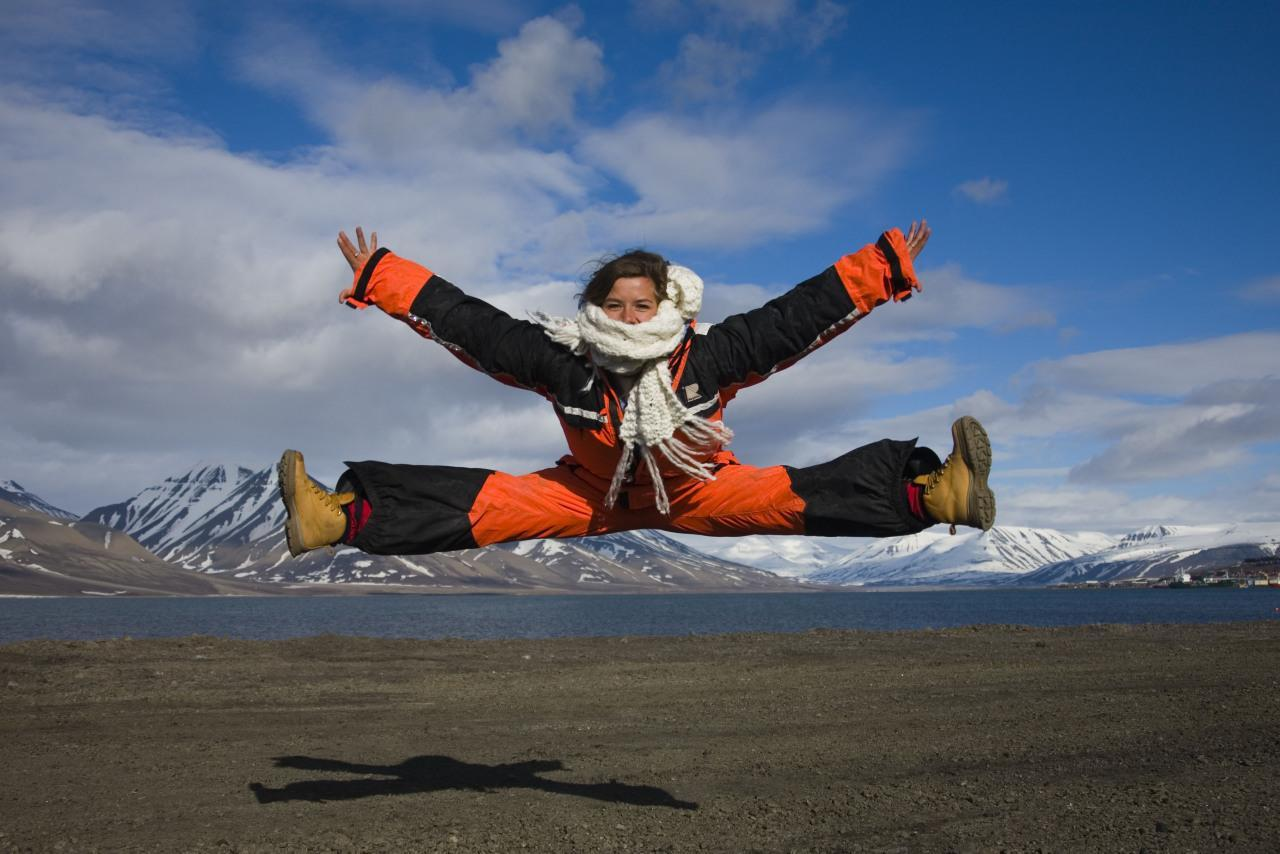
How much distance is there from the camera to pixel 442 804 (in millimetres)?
10359

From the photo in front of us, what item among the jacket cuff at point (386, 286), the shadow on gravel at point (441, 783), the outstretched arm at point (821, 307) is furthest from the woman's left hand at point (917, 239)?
the shadow on gravel at point (441, 783)

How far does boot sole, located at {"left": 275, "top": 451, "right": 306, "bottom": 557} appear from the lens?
607 cm

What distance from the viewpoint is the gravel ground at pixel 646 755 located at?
916 cm

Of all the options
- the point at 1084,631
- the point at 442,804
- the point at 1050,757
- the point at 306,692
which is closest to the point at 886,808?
the point at 1050,757

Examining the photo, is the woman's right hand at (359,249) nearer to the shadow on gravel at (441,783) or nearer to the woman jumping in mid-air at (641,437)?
the woman jumping in mid-air at (641,437)

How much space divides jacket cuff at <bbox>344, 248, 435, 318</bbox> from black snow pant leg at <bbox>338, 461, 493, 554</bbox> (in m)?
0.99

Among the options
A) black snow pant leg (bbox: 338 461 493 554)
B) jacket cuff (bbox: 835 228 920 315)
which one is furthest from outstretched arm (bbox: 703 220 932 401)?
black snow pant leg (bbox: 338 461 493 554)

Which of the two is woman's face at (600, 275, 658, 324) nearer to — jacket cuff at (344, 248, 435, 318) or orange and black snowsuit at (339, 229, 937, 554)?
orange and black snowsuit at (339, 229, 937, 554)

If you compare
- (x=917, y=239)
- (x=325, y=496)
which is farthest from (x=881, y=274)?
(x=325, y=496)

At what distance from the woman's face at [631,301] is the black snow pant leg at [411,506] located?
1.39 meters

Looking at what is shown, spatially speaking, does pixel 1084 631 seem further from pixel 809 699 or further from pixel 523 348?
pixel 523 348

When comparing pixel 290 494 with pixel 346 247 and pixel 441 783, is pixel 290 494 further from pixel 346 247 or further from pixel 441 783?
pixel 441 783

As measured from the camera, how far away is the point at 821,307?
6.18 meters

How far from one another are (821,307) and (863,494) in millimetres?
1191
